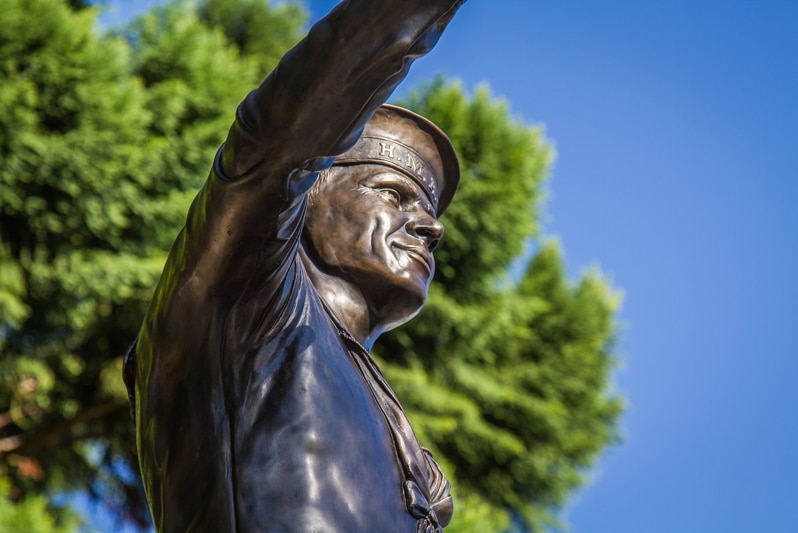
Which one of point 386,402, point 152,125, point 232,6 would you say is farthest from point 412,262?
point 232,6

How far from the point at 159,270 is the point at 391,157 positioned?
769cm

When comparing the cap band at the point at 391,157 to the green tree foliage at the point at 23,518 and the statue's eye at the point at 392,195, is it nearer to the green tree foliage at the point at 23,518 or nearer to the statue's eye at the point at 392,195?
the statue's eye at the point at 392,195

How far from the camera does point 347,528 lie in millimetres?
1718

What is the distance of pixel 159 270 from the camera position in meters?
9.80

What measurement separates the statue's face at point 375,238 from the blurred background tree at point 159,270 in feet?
15.8

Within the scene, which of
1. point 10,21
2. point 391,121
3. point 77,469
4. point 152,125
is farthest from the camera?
point 77,469

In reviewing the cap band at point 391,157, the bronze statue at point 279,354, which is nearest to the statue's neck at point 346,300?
the bronze statue at point 279,354

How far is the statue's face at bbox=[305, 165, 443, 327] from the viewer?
2.19 m

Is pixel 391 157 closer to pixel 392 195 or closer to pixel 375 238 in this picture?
pixel 392 195

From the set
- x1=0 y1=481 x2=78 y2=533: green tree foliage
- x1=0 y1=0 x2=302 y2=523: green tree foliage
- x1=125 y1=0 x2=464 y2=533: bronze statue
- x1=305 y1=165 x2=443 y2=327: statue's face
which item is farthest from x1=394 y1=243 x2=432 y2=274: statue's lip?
x1=0 y1=0 x2=302 y2=523: green tree foliage

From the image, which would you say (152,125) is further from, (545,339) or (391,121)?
(391,121)

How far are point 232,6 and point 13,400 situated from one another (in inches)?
212

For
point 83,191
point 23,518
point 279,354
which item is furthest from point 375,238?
point 83,191

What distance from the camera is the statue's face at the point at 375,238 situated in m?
2.19
